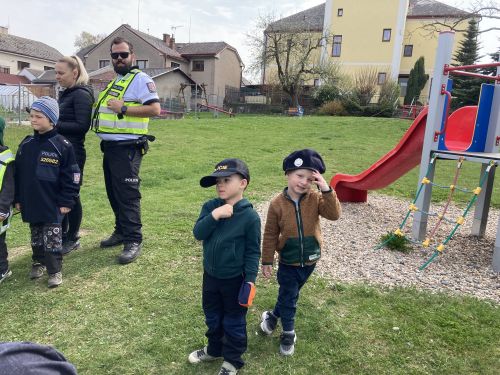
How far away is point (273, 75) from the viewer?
3697 centimetres

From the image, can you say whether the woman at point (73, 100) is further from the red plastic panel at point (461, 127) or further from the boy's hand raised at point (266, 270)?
the red plastic panel at point (461, 127)

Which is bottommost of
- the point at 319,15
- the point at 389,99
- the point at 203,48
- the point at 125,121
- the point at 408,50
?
the point at 125,121

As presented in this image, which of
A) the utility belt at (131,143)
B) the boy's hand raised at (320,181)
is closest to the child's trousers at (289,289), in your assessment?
the boy's hand raised at (320,181)

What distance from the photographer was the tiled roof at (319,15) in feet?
119

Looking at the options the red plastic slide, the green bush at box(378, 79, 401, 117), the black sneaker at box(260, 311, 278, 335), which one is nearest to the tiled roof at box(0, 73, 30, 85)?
the green bush at box(378, 79, 401, 117)

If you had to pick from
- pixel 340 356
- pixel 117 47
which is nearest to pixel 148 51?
pixel 117 47

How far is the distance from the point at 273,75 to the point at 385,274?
34.5 metres

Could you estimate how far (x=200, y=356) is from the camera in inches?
112

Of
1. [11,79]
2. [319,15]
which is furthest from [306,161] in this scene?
[11,79]

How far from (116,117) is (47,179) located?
89cm

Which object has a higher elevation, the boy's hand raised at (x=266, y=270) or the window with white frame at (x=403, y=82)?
the window with white frame at (x=403, y=82)

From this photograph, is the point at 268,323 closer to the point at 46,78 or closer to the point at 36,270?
the point at 36,270

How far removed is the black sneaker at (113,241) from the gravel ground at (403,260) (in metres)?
2.21

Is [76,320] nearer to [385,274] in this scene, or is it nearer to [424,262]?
[385,274]
